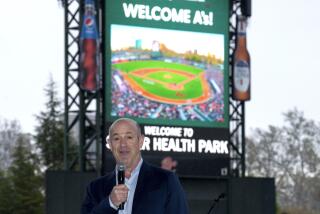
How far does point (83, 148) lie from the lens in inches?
761

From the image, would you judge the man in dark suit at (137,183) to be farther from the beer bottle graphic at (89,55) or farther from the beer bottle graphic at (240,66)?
the beer bottle graphic at (240,66)

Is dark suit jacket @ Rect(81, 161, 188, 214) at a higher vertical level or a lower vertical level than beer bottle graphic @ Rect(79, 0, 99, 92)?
lower

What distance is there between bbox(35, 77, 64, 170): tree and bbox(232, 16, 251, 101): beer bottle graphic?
21.6 m

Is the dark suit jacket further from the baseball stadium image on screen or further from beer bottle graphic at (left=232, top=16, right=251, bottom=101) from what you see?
beer bottle graphic at (left=232, top=16, right=251, bottom=101)

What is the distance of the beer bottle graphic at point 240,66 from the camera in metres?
20.9

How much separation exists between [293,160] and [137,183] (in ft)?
171

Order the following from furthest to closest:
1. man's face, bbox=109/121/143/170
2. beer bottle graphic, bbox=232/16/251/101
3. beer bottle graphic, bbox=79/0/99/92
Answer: beer bottle graphic, bbox=232/16/251/101
beer bottle graphic, bbox=79/0/99/92
man's face, bbox=109/121/143/170

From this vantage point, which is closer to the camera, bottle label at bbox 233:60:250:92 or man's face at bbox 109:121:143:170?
man's face at bbox 109:121:143:170

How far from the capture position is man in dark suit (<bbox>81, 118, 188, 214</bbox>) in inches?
181

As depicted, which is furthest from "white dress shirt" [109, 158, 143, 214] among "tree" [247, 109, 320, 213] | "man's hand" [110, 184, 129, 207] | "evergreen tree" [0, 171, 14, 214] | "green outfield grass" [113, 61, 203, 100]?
"tree" [247, 109, 320, 213]

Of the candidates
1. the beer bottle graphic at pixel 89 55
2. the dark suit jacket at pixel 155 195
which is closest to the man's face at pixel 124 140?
the dark suit jacket at pixel 155 195

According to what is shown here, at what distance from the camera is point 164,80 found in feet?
65.4

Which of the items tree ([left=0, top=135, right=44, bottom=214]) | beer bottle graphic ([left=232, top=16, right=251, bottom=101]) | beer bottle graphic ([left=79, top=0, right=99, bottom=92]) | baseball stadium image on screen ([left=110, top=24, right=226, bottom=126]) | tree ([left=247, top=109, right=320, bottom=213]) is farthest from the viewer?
tree ([left=247, top=109, right=320, bottom=213])

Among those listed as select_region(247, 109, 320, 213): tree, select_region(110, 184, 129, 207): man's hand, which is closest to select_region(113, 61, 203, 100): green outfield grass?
select_region(110, 184, 129, 207): man's hand
